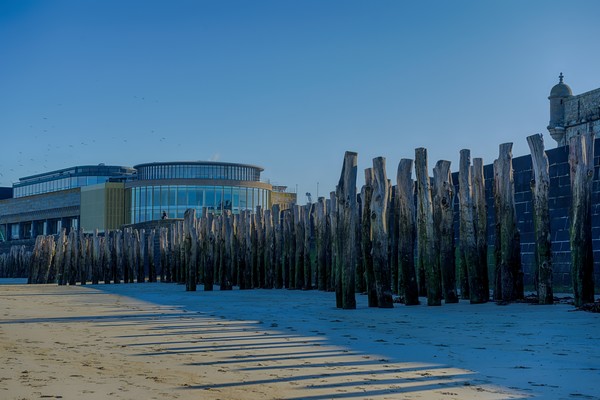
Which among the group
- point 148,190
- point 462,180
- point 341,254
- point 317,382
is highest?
point 148,190

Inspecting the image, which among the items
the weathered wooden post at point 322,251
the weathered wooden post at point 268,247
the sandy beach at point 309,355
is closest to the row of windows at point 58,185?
the weathered wooden post at point 268,247

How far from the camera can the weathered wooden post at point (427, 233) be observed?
12.9 m

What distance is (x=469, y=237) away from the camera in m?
12.9

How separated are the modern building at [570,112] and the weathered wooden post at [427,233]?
3435 centimetres

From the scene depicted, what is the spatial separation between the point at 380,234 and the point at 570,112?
132 feet

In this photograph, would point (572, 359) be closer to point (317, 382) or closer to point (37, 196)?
point (317, 382)

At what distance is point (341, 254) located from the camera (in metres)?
13.2

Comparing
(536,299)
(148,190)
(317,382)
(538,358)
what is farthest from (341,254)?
(148,190)

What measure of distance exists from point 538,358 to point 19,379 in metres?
4.22

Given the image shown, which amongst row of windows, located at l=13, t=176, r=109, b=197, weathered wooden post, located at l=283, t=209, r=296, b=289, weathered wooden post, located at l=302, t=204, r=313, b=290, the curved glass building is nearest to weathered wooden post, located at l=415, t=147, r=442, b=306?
weathered wooden post, located at l=302, t=204, r=313, b=290

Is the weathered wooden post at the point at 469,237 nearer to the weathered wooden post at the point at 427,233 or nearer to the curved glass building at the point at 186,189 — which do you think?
the weathered wooden post at the point at 427,233

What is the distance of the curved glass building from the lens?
67000mm

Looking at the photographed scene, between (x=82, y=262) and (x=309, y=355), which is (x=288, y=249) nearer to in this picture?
(x=82, y=262)

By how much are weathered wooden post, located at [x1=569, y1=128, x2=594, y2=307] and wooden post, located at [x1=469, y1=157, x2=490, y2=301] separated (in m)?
1.78
